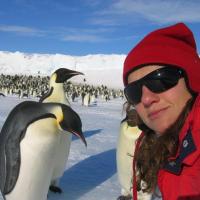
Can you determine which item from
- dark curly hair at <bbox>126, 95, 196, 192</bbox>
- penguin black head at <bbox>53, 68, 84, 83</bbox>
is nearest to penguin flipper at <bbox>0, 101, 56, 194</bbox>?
dark curly hair at <bbox>126, 95, 196, 192</bbox>

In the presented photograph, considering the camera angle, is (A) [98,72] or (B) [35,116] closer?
(B) [35,116]

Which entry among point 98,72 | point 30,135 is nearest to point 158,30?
point 30,135

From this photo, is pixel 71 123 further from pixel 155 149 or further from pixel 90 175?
pixel 90 175

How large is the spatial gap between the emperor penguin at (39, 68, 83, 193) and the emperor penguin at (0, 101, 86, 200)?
785 mm

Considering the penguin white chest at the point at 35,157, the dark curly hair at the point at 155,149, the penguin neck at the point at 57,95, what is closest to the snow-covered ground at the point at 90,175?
the penguin white chest at the point at 35,157

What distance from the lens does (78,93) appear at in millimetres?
29719

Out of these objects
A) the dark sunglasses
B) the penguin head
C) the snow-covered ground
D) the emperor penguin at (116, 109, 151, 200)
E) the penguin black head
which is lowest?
the snow-covered ground

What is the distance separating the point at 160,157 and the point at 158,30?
0.45 meters

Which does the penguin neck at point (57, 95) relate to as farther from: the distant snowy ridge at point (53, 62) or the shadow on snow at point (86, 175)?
the distant snowy ridge at point (53, 62)

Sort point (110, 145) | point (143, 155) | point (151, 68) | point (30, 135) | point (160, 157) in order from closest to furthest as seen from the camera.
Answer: point (151, 68) → point (160, 157) → point (143, 155) → point (30, 135) → point (110, 145)

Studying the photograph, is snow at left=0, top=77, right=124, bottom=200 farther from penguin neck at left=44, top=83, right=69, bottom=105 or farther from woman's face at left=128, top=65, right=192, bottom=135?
woman's face at left=128, top=65, right=192, bottom=135

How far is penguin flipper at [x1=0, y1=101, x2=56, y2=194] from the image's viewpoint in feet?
10.1

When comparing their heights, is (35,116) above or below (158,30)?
below

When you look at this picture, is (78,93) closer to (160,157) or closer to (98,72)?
(160,157)
